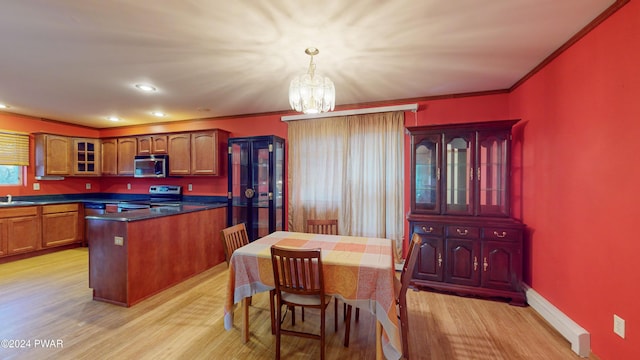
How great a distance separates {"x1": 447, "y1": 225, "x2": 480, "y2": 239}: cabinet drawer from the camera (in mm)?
2895

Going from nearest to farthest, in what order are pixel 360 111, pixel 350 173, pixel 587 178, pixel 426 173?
1. pixel 587 178
2. pixel 426 173
3. pixel 360 111
4. pixel 350 173

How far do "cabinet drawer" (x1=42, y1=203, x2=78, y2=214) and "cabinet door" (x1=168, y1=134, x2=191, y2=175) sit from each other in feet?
6.29

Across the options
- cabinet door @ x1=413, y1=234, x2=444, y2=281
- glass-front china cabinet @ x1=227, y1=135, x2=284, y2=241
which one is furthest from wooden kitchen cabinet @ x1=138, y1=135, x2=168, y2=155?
cabinet door @ x1=413, y1=234, x2=444, y2=281

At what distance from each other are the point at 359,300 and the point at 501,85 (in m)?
3.14

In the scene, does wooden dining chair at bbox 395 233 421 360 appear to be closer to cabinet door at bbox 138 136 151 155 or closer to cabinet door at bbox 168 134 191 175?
cabinet door at bbox 168 134 191 175

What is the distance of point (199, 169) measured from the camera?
178 inches

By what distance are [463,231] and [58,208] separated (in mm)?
6451

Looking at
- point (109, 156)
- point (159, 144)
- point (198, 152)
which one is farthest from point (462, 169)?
point (109, 156)

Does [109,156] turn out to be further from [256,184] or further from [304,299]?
[304,299]

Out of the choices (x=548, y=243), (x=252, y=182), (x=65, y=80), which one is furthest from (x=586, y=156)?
(x=65, y=80)

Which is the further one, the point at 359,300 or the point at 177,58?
the point at 177,58

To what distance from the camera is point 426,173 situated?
10.6ft

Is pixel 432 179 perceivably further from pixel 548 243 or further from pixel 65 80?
pixel 65 80

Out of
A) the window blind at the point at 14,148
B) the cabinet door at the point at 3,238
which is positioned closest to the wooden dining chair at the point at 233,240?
the cabinet door at the point at 3,238
